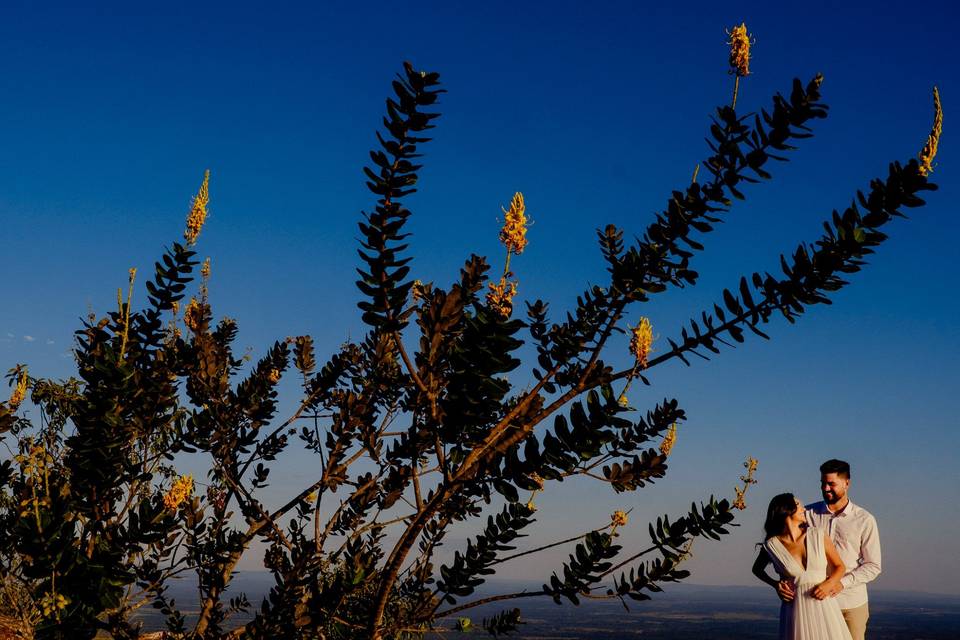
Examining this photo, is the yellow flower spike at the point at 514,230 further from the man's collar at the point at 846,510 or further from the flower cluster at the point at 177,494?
the man's collar at the point at 846,510

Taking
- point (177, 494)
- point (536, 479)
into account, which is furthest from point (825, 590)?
point (177, 494)

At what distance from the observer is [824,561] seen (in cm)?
594

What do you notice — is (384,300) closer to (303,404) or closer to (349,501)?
(349,501)

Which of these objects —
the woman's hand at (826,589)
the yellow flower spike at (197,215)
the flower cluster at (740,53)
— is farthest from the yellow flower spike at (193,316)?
the woman's hand at (826,589)

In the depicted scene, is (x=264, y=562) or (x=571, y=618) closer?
(x=264, y=562)

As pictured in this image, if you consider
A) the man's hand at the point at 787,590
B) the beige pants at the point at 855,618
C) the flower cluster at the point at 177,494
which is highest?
the flower cluster at the point at 177,494

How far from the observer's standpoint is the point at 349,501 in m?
5.67

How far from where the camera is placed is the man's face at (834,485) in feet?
20.6

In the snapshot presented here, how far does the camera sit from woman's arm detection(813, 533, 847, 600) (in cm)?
571

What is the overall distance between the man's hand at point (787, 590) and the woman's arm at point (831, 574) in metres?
0.16

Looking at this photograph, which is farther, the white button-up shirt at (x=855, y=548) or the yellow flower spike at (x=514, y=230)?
the white button-up shirt at (x=855, y=548)

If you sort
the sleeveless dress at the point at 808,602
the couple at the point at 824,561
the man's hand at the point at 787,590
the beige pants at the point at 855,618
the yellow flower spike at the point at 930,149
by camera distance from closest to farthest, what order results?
1. the yellow flower spike at the point at 930,149
2. the sleeveless dress at the point at 808,602
3. the couple at the point at 824,561
4. the man's hand at the point at 787,590
5. the beige pants at the point at 855,618

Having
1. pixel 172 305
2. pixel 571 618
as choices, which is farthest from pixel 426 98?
pixel 571 618

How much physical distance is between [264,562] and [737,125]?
424cm
